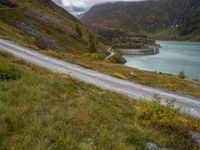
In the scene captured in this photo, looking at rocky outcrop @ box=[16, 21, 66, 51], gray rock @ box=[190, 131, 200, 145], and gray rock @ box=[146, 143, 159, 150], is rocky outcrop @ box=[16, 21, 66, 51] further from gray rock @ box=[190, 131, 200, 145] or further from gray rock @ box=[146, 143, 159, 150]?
gray rock @ box=[146, 143, 159, 150]

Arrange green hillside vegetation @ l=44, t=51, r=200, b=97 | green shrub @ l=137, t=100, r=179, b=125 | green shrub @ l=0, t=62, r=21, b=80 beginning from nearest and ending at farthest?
green shrub @ l=137, t=100, r=179, b=125
green shrub @ l=0, t=62, r=21, b=80
green hillside vegetation @ l=44, t=51, r=200, b=97

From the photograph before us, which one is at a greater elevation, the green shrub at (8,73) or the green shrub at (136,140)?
the green shrub at (8,73)

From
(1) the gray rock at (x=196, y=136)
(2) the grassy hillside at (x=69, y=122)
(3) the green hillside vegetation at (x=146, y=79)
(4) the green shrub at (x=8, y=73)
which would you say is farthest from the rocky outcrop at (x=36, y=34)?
(1) the gray rock at (x=196, y=136)

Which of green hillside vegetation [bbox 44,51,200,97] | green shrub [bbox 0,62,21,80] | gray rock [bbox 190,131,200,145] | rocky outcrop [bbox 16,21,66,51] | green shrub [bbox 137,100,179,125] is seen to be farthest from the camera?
rocky outcrop [bbox 16,21,66,51]

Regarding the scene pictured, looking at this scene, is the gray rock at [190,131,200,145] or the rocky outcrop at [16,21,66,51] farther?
the rocky outcrop at [16,21,66,51]

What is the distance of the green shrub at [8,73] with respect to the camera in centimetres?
1242

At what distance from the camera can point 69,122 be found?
895 centimetres

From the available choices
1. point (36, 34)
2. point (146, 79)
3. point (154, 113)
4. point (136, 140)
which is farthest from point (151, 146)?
point (36, 34)

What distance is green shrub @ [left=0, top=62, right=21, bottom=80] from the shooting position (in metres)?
12.4

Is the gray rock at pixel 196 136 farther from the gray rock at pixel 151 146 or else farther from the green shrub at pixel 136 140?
the green shrub at pixel 136 140

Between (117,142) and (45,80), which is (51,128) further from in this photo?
(45,80)

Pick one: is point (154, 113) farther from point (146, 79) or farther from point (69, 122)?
point (146, 79)

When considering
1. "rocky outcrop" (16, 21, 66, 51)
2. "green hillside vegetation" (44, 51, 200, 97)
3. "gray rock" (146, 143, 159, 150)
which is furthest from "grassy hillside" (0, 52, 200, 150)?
"rocky outcrop" (16, 21, 66, 51)

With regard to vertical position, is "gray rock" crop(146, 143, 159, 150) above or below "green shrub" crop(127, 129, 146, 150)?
below
